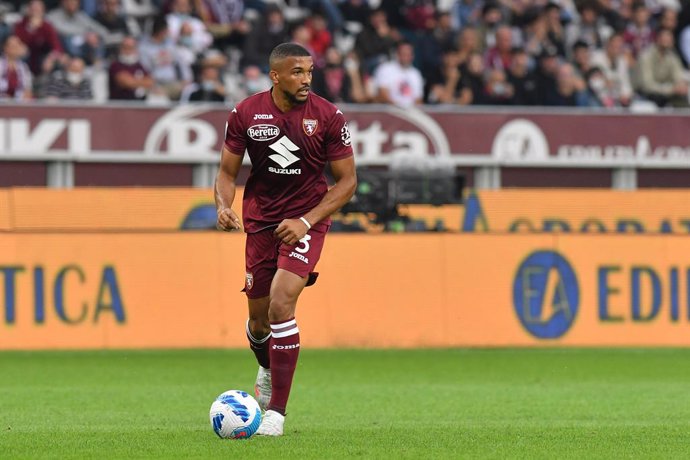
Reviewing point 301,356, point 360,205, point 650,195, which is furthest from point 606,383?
point 650,195

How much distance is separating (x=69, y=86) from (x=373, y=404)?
945 centimetres

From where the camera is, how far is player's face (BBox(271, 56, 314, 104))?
8.55 m

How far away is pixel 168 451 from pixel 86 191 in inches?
380

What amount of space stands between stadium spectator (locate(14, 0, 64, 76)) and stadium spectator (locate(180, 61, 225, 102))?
5.70 ft

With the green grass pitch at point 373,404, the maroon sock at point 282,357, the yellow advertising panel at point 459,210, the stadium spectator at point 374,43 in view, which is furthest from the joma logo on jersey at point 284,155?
the stadium spectator at point 374,43

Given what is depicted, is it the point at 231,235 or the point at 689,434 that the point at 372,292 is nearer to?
the point at 231,235

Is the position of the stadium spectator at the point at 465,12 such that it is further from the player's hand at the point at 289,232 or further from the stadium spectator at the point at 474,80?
the player's hand at the point at 289,232

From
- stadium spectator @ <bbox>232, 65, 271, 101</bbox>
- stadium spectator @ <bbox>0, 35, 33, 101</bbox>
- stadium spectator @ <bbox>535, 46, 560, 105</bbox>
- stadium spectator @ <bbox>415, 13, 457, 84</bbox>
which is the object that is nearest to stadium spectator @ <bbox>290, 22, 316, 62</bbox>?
stadium spectator @ <bbox>232, 65, 271, 101</bbox>

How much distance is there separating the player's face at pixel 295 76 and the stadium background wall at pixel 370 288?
7489mm

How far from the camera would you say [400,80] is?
66.9 feet

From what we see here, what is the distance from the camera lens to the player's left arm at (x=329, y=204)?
852 cm

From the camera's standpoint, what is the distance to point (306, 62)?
8.56 metres

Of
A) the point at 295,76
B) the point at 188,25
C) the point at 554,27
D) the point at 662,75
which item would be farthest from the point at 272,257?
the point at 554,27

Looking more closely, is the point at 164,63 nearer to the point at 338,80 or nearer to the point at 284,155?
the point at 338,80
